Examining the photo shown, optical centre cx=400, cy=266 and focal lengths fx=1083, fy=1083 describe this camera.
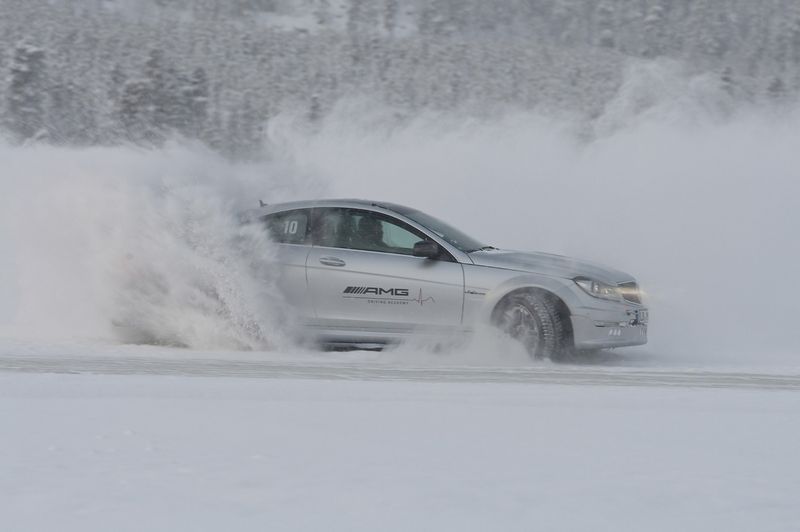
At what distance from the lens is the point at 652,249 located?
15.7m

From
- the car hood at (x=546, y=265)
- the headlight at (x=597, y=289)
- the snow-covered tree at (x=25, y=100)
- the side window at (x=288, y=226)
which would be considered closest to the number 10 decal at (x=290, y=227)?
the side window at (x=288, y=226)

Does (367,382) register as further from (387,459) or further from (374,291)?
(387,459)

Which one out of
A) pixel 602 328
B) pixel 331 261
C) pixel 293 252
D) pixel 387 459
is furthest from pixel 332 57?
pixel 387 459

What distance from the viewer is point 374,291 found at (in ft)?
30.4


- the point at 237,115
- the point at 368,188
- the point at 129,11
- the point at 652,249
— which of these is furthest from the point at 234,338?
the point at 129,11

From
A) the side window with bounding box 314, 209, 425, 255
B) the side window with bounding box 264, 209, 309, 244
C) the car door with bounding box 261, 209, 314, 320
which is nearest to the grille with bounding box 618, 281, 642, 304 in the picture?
the side window with bounding box 314, 209, 425, 255

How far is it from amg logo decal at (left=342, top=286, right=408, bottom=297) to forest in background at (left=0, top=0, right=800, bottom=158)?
1353 inches

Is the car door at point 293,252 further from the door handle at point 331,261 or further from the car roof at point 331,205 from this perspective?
the door handle at point 331,261

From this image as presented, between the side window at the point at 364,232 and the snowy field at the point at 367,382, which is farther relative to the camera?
the side window at the point at 364,232

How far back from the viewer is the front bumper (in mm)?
9109

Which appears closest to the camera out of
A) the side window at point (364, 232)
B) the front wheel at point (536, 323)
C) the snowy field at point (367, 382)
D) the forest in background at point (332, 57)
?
the snowy field at point (367, 382)

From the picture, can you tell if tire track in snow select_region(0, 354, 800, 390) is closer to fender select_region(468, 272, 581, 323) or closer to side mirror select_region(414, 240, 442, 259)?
fender select_region(468, 272, 581, 323)

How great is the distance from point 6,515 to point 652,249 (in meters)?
12.8

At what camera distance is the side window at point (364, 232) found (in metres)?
9.46
